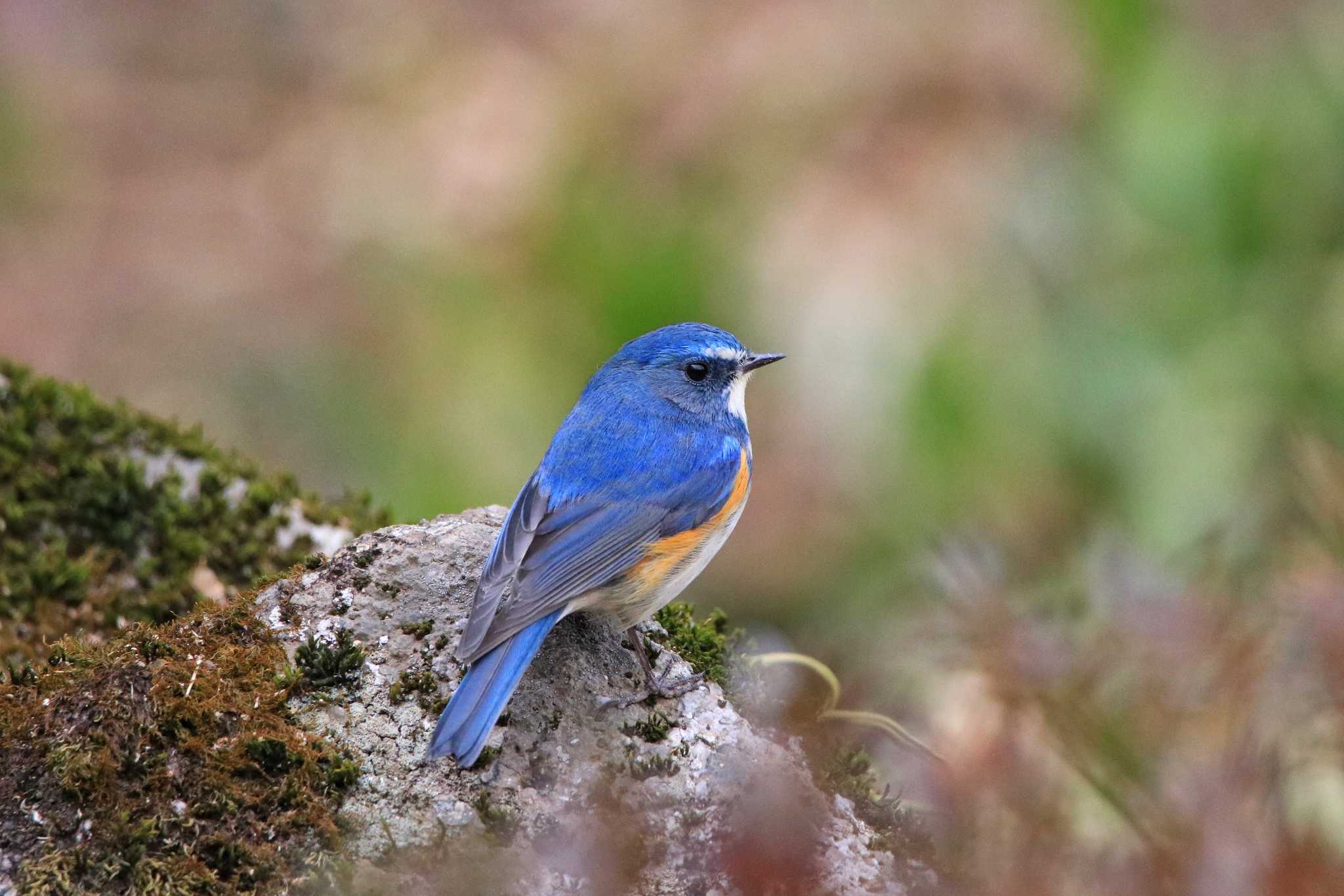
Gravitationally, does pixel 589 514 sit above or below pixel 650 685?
above

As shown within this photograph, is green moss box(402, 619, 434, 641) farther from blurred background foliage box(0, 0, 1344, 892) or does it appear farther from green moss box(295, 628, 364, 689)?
blurred background foliage box(0, 0, 1344, 892)

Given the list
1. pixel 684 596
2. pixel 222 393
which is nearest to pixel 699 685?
pixel 684 596

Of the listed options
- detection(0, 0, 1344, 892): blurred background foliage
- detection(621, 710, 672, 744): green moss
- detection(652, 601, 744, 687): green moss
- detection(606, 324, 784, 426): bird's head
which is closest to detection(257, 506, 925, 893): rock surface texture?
detection(621, 710, 672, 744): green moss

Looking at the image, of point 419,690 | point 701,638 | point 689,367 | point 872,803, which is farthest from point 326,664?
point 689,367

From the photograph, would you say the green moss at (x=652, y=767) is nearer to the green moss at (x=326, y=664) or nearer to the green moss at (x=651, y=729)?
the green moss at (x=651, y=729)

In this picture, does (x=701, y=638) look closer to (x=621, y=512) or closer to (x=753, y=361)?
(x=621, y=512)

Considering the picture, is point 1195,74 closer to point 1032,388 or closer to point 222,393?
point 1032,388
